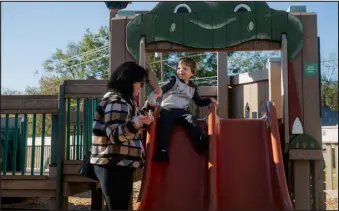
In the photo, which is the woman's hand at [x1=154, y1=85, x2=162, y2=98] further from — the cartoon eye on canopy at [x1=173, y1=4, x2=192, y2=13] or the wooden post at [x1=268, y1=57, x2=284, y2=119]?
the wooden post at [x1=268, y1=57, x2=284, y2=119]

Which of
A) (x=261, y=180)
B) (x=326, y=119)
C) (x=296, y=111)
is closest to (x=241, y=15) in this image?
(x=296, y=111)

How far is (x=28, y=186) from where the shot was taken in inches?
182

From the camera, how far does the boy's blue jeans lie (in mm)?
4121

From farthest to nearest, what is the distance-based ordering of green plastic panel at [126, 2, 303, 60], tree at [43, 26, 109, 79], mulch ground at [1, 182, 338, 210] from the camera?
tree at [43, 26, 109, 79]
mulch ground at [1, 182, 338, 210]
green plastic panel at [126, 2, 303, 60]

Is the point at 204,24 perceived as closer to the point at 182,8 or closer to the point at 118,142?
the point at 182,8

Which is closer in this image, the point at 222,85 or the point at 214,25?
the point at 214,25

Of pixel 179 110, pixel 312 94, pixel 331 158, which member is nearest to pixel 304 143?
pixel 312 94

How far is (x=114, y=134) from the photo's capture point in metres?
2.72

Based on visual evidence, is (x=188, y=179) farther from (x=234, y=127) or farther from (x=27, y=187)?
(x=27, y=187)

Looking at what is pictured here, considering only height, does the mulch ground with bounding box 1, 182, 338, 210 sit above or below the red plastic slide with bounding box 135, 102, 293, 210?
below

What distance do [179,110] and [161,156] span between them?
0.62 meters

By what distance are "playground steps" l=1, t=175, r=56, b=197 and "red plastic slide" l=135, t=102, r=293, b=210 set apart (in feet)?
4.47

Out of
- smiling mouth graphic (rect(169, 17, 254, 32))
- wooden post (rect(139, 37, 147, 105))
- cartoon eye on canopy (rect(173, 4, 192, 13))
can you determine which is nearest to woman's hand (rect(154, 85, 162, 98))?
wooden post (rect(139, 37, 147, 105))

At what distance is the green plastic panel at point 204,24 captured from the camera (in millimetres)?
4707
